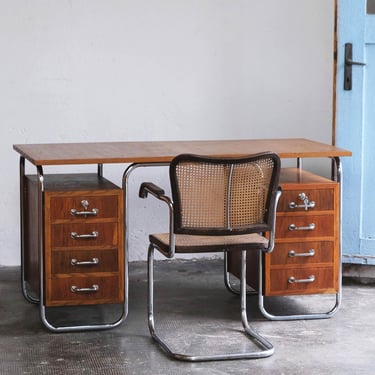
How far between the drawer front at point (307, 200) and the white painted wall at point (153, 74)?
4.53ft

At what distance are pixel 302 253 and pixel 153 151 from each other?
32.4 inches

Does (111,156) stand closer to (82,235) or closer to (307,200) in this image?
(82,235)

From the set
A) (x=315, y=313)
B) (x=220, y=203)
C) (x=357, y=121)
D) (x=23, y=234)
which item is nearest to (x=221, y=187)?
(x=220, y=203)

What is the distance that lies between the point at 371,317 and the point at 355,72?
1.28m

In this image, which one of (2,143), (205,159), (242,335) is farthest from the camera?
(2,143)

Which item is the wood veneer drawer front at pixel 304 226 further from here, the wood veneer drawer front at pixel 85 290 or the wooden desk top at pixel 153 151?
the wood veneer drawer front at pixel 85 290

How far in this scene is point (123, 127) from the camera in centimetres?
571

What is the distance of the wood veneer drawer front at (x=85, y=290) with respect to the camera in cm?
432

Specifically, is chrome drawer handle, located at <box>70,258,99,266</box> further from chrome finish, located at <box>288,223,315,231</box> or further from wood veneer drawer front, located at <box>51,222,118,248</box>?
chrome finish, located at <box>288,223,315,231</box>

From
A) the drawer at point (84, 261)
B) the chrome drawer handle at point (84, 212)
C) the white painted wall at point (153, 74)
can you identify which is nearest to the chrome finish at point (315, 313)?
the drawer at point (84, 261)

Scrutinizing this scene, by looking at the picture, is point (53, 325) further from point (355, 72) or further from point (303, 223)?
point (355, 72)

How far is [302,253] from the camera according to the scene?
4570 mm

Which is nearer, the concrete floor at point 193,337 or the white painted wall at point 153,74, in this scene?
the concrete floor at point 193,337

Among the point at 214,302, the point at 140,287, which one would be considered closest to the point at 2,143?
the point at 140,287
